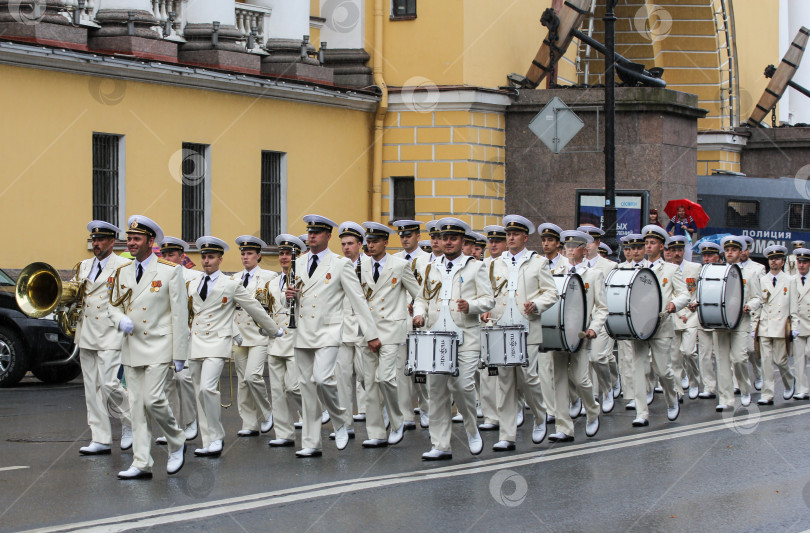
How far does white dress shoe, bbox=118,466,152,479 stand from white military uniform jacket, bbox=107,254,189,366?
0.77 m

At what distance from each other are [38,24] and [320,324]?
11.0 meters

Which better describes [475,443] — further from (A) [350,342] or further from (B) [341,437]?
(A) [350,342]

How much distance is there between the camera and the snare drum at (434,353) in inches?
453

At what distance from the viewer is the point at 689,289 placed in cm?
1739

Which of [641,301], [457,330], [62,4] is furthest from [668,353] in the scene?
[62,4]

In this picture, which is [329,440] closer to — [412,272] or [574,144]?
[412,272]

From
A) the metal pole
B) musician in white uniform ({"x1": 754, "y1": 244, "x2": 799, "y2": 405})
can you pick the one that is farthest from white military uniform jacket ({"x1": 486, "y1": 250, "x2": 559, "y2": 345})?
the metal pole

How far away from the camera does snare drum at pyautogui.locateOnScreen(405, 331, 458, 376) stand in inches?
453

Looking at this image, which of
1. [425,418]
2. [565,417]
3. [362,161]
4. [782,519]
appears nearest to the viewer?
[782,519]

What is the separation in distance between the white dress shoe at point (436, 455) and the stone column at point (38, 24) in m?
11.5

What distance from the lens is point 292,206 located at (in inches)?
1046

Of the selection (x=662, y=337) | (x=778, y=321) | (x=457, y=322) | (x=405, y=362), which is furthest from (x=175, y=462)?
(x=778, y=321)

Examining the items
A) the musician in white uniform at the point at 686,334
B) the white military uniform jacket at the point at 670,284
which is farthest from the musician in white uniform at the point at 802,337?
the white military uniform jacket at the point at 670,284

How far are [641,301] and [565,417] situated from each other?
2.12 m
